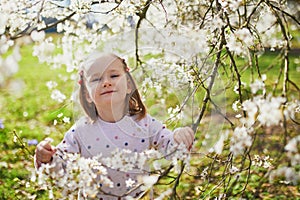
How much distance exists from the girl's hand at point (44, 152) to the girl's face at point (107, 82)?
197 millimetres

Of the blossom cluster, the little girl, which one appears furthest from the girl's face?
the blossom cluster

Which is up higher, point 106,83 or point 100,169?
point 106,83

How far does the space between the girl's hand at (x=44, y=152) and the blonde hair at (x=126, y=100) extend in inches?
7.6

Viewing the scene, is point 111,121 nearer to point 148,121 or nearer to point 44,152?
point 148,121

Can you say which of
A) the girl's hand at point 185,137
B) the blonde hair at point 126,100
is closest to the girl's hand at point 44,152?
the blonde hair at point 126,100

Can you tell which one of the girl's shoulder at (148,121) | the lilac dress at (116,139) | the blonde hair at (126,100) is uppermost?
the blonde hair at (126,100)

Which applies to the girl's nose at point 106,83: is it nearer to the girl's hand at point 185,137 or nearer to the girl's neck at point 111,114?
the girl's neck at point 111,114

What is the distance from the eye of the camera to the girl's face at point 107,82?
A: 165 cm

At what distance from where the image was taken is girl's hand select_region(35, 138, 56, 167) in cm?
159

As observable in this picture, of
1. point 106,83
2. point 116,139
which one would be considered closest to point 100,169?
point 116,139

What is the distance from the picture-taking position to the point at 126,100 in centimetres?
172

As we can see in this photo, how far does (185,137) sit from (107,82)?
0.28 m

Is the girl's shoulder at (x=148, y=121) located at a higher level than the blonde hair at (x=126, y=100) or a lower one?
lower

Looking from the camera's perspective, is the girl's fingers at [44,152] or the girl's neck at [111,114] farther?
the girl's neck at [111,114]
